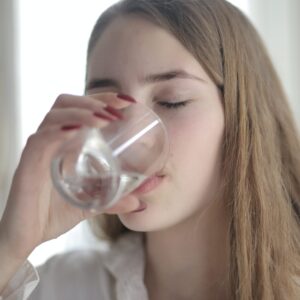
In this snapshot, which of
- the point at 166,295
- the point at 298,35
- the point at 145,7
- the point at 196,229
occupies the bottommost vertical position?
the point at 166,295

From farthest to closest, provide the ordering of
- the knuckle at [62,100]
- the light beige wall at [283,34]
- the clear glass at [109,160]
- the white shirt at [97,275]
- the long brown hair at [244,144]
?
the light beige wall at [283,34] < the white shirt at [97,275] < the long brown hair at [244,144] < the knuckle at [62,100] < the clear glass at [109,160]

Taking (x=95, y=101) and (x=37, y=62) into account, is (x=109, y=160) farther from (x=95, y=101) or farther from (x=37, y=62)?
(x=37, y=62)

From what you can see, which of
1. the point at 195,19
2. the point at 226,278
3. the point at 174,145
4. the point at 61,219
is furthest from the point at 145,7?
the point at 226,278

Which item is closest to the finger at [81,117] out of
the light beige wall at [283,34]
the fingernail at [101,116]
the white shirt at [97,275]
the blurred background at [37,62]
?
the fingernail at [101,116]

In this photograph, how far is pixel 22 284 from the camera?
0.76 metres

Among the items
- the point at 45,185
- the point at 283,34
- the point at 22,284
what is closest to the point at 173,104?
the point at 45,185

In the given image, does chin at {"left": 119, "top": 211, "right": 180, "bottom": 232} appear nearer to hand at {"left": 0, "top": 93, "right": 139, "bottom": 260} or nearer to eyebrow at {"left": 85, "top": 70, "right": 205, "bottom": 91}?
hand at {"left": 0, "top": 93, "right": 139, "bottom": 260}

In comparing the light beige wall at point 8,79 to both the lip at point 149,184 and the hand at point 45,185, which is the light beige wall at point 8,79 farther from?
the lip at point 149,184

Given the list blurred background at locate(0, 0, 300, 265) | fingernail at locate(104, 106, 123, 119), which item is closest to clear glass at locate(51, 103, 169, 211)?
fingernail at locate(104, 106, 123, 119)

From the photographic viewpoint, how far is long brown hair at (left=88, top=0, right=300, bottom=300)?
2.53 feet

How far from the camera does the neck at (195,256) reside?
846mm

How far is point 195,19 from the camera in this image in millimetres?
775

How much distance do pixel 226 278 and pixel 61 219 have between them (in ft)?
1.01

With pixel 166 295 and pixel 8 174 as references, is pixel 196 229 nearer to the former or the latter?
pixel 166 295
